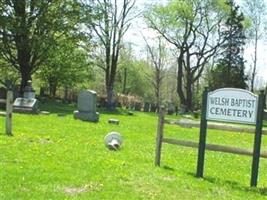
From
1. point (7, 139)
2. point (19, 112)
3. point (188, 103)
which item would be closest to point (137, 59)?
point (188, 103)

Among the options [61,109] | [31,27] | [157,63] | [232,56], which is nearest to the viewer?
[61,109]

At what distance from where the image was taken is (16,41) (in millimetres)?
38500

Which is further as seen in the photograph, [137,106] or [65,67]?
[137,106]

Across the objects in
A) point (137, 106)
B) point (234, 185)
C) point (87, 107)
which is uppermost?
point (87, 107)

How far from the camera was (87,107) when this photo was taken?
27047 mm

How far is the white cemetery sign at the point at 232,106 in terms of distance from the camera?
35.3ft

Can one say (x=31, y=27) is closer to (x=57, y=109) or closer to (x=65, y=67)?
(x=57, y=109)

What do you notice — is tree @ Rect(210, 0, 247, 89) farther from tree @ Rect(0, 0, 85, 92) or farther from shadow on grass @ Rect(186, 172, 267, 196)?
shadow on grass @ Rect(186, 172, 267, 196)

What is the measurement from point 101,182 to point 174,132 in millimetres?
16248

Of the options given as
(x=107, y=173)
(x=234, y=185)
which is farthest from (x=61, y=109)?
(x=234, y=185)

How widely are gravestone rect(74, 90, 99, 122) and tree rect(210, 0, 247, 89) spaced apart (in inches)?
1663

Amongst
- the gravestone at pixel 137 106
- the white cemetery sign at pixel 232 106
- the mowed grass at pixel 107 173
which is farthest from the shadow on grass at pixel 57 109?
the white cemetery sign at pixel 232 106

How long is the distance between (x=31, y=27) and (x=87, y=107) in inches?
544

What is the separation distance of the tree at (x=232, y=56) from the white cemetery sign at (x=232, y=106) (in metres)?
56.5
